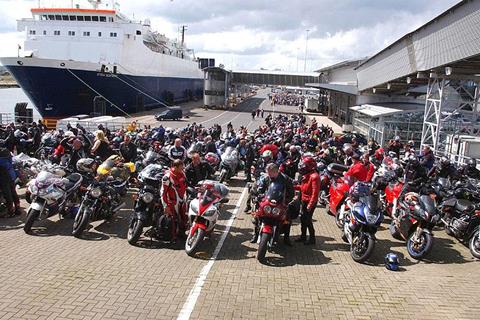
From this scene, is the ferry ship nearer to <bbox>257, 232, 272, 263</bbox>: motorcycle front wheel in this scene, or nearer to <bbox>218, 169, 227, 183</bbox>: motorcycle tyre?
<bbox>218, 169, 227, 183</bbox>: motorcycle tyre

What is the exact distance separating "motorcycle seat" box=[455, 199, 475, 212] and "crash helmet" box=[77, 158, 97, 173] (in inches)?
295

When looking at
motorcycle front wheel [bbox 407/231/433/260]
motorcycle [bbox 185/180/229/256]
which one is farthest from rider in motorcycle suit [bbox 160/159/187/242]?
motorcycle front wheel [bbox 407/231/433/260]

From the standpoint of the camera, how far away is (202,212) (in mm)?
7383

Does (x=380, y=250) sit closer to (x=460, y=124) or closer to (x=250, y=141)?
(x=250, y=141)

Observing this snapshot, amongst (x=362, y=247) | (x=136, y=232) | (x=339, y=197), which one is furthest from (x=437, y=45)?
(x=136, y=232)

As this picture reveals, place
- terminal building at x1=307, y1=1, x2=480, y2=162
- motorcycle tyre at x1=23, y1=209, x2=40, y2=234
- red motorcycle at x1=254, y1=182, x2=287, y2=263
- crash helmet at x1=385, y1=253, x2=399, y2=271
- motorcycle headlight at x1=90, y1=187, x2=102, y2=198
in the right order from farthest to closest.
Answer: terminal building at x1=307, y1=1, x2=480, y2=162
motorcycle headlight at x1=90, y1=187, x2=102, y2=198
motorcycle tyre at x1=23, y1=209, x2=40, y2=234
red motorcycle at x1=254, y1=182, x2=287, y2=263
crash helmet at x1=385, y1=253, x2=399, y2=271

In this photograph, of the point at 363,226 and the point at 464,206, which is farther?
the point at 464,206

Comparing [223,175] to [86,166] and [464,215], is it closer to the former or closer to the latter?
[86,166]

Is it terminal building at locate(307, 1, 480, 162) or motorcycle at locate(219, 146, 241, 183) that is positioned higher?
terminal building at locate(307, 1, 480, 162)

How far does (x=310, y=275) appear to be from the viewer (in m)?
6.61

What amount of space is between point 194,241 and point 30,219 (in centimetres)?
308

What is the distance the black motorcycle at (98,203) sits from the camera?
7898 millimetres

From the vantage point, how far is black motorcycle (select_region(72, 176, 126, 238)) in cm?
790

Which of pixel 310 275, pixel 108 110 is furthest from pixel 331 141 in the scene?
pixel 108 110
